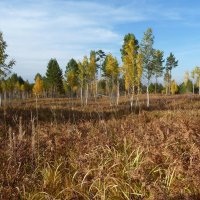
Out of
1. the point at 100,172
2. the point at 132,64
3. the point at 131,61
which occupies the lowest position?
the point at 100,172

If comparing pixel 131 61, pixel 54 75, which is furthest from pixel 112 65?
pixel 54 75

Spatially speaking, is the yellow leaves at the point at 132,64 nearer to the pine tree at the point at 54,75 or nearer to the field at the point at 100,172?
the pine tree at the point at 54,75

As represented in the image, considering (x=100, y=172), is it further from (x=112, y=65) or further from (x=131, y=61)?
(x=112, y=65)

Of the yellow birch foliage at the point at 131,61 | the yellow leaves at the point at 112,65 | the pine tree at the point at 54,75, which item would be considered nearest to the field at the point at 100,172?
the yellow birch foliage at the point at 131,61

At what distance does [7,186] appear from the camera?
4.37 metres

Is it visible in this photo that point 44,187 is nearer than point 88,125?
Yes

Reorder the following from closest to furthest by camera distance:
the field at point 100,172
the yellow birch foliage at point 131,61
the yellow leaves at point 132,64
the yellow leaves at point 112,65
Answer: the field at point 100,172, the yellow leaves at point 132,64, the yellow birch foliage at point 131,61, the yellow leaves at point 112,65

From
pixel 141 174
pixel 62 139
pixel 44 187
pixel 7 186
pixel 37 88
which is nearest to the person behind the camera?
pixel 141 174

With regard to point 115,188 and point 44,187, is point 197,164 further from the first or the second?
point 44,187

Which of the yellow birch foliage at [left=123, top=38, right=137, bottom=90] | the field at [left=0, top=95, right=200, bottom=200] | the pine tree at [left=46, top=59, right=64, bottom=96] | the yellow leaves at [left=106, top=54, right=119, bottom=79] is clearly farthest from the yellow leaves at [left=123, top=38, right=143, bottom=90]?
the field at [left=0, top=95, right=200, bottom=200]

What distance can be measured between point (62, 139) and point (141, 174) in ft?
10.6

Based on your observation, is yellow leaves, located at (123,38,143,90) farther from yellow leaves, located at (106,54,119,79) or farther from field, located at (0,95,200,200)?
field, located at (0,95,200,200)

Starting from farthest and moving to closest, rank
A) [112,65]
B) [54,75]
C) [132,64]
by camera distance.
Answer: [54,75]
[112,65]
[132,64]

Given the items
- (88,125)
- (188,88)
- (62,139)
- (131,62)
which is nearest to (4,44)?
(131,62)
